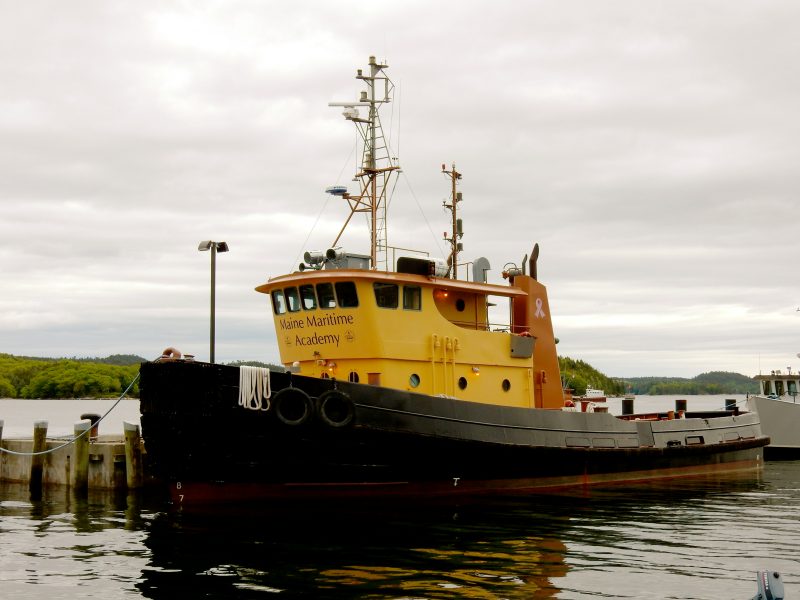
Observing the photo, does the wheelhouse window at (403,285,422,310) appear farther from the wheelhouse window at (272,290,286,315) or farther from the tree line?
the tree line

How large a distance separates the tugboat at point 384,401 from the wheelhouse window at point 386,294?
19mm

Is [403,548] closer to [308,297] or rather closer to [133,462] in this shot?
[308,297]

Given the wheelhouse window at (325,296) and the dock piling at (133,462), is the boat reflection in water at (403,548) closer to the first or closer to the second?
the dock piling at (133,462)

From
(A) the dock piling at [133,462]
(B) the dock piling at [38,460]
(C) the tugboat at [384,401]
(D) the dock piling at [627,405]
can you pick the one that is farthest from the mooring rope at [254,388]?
(D) the dock piling at [627,405]

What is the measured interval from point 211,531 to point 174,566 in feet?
6.19

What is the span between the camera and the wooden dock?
1645cm

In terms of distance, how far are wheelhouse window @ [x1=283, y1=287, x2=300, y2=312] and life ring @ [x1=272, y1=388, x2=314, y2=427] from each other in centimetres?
267

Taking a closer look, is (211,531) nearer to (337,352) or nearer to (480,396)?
(337,352)

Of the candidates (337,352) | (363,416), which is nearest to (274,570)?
(363,416)

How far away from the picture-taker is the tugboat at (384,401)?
42.9 feet

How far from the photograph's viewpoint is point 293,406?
43.4 ft

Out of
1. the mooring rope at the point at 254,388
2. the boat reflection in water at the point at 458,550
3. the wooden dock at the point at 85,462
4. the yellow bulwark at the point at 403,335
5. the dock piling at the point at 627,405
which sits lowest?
the boat reflection in water at the point at 458,550

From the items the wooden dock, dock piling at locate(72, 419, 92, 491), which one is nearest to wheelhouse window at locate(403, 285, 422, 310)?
the wooden dock

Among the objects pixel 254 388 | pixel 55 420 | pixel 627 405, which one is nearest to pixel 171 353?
pixel 254 388
